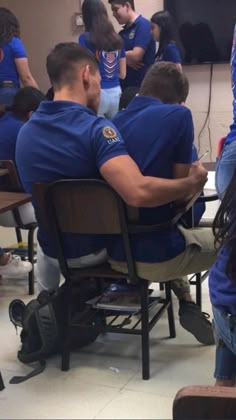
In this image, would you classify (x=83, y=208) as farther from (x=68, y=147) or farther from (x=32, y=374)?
(x=32, y=374)

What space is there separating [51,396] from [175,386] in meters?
0.44

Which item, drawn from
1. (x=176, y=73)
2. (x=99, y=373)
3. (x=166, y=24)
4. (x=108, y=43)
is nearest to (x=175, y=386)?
(x=99, y=373)

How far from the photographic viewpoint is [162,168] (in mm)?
2094

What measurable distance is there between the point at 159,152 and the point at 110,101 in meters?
2.42

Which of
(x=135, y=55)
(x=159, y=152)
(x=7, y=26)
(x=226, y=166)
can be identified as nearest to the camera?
(x=226, y=166)

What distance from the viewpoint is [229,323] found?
4.33ft

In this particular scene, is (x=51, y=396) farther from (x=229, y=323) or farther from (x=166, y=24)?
(x=166, y=24)

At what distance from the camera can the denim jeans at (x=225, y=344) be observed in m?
1.33

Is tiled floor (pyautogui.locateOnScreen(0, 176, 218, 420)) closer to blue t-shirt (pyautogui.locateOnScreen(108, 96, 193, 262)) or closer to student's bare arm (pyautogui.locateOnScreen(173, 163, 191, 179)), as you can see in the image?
blue t-shirt (pyautogui.locateOnScreen(108, 96, 193, 262))

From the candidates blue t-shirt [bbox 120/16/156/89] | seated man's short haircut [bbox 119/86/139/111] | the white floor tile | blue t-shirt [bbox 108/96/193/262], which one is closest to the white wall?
blue t-shirt [bbox 120/16/156/89]

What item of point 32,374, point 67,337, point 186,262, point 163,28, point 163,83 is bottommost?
point 32,374

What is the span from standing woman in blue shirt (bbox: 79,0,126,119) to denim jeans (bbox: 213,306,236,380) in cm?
288

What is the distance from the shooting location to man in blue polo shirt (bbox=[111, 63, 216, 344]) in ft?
6.77

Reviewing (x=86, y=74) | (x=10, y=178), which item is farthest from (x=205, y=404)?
(x=10, y=178)
